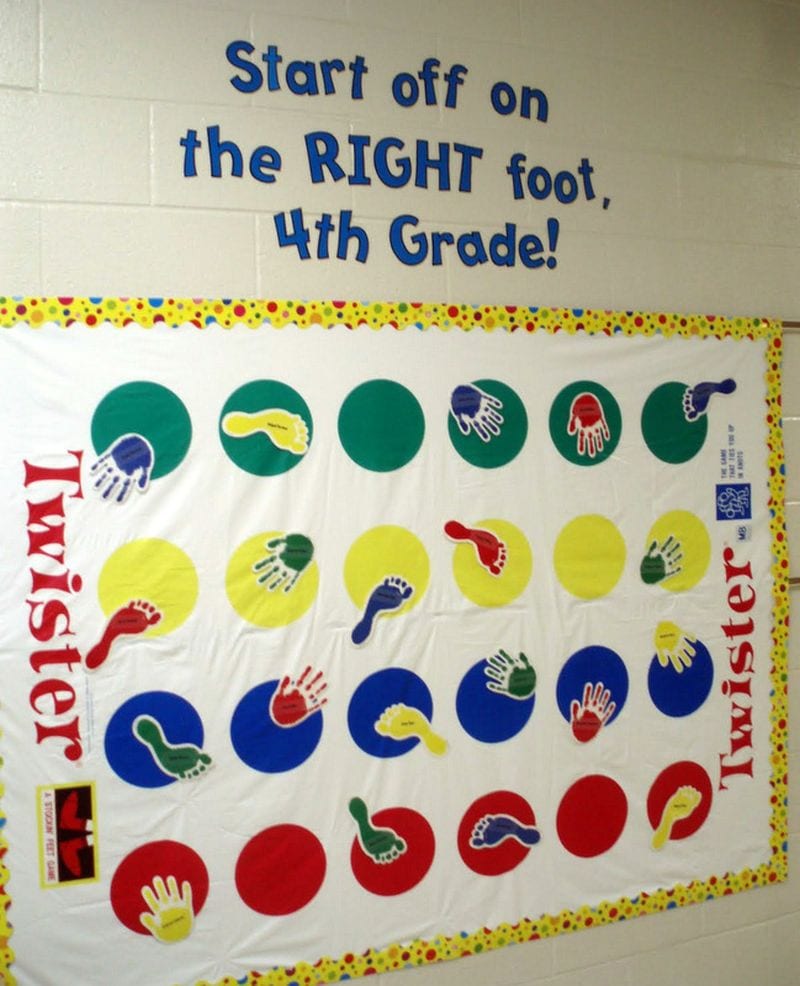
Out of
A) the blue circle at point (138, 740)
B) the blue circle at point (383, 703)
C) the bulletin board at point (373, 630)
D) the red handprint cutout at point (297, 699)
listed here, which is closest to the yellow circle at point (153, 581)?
the bulletin board at point (373, 630)

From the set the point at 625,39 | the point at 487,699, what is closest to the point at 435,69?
the point at 625,39

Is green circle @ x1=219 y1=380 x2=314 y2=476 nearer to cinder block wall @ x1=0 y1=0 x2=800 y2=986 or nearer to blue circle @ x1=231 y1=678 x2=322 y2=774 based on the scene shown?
cinder block wall @ x1=0 y1=0 x2=800 y2=986

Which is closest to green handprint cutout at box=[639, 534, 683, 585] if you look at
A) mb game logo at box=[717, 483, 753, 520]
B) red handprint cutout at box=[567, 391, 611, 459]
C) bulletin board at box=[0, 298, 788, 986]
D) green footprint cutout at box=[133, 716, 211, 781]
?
bulletin board at box=[0, 298, 788, 986]

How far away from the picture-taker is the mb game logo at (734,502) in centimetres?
202

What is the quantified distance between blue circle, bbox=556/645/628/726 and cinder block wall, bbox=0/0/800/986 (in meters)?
0.48

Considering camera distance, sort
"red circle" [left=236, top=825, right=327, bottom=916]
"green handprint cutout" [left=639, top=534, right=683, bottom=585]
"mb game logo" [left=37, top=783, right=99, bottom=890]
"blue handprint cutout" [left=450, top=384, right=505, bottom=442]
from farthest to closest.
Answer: "green handprint cutout" [left=639, top=534, right=683, bottom=585] < "blue handprint cutout" [left=450, top=384, right=505, bottom=442] < "red circle" [left=236, top=825, right=327, bottom=916] < "mb game logo" [left=37, top=783, right=99, bottom=890]

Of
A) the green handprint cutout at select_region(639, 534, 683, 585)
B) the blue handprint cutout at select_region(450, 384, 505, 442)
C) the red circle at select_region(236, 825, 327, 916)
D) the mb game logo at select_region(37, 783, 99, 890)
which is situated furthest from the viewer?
the green handprint cutout at select_region(639, 534, 683, 585)

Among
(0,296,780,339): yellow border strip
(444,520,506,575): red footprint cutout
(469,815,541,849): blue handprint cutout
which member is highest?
(0,296,780,339): yellow border strip

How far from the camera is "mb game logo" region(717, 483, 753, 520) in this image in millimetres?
2016

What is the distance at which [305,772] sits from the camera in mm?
1711

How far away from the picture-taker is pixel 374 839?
1754 mm

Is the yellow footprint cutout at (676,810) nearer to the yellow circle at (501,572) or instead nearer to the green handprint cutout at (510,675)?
the green handprint cutout at (510,675)

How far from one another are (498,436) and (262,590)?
554 mm

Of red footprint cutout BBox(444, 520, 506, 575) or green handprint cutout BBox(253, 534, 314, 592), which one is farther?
red footprint cutout BBox(444, 520, 506, 575)
